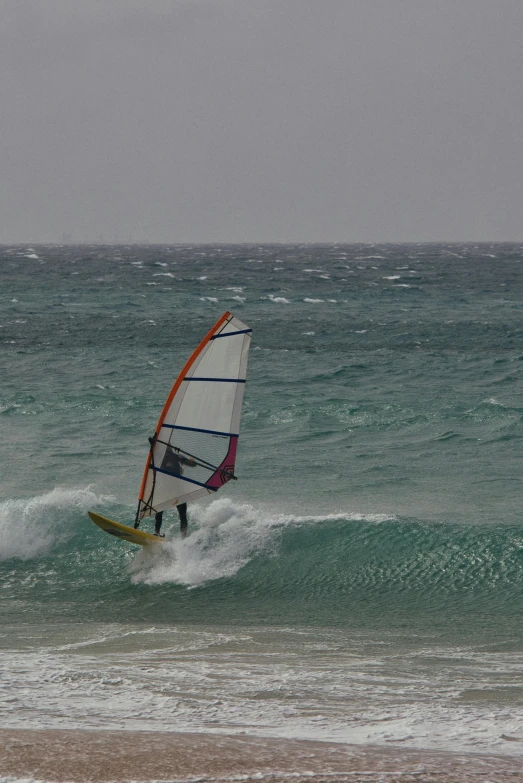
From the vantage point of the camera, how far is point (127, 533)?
14617mm

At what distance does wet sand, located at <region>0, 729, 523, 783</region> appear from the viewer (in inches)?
274

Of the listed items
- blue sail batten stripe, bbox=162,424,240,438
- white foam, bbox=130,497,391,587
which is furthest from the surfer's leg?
blue sail batten stripe, bbox=162,424,240,438

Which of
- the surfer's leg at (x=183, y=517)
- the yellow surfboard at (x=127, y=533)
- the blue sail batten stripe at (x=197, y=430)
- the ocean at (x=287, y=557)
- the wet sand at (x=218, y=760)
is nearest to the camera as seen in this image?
the wet sand at (x=218, y=760)

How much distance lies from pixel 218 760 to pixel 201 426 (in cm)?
740

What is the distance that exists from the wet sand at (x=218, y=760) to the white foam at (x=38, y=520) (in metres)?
8.22

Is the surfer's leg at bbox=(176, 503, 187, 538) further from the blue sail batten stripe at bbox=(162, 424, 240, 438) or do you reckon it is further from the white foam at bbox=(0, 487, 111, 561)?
the white foam at bbox=(0, 487, 111, 561)

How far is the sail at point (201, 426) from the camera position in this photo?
46.0 feet

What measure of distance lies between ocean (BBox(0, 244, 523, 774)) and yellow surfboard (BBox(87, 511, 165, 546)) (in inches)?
13.3

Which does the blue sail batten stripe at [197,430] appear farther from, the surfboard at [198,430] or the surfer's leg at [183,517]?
the surfer's leg at [183,517]

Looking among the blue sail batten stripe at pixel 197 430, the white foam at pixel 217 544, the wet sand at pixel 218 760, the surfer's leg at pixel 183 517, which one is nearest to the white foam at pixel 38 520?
the white foam at pixel 217 544

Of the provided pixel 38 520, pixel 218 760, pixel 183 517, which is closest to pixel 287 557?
pixel 183 517

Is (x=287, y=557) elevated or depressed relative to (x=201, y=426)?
depressed

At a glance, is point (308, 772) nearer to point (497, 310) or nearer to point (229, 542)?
point (229, 542)

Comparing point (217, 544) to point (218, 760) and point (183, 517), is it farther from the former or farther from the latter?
point (218, 760)
